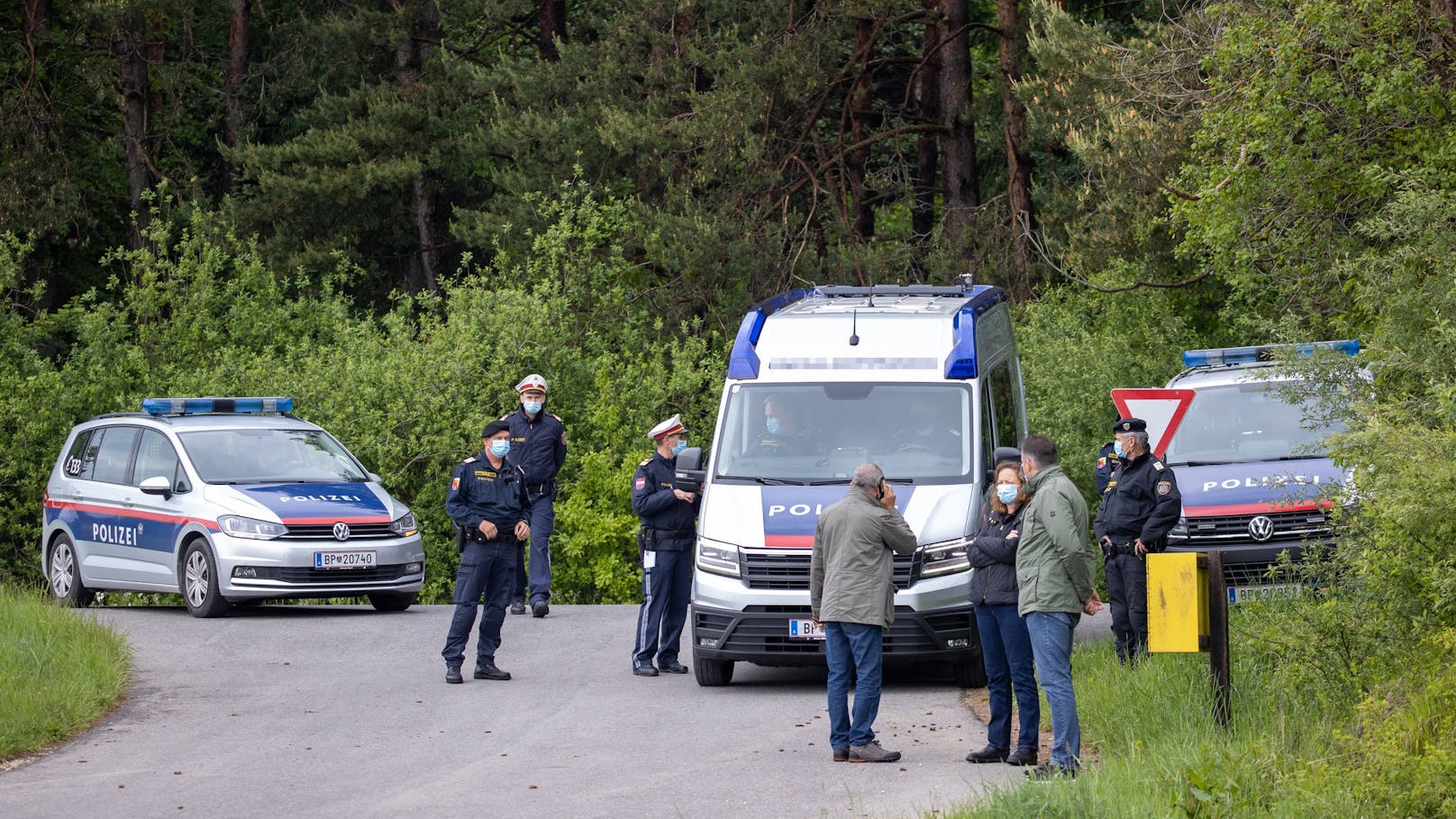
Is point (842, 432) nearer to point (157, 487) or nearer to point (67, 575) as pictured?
point (157, 487)

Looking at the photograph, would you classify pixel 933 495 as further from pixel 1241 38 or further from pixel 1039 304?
pixel 1039 304

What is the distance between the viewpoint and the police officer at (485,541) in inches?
486

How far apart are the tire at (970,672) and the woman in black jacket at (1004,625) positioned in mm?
2570

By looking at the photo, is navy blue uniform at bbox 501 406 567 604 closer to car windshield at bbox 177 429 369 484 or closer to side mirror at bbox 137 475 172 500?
car windshield at bbox 177 429 369 484

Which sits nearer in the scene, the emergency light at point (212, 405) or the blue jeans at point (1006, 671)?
the blue jeans at point (1006, 671)

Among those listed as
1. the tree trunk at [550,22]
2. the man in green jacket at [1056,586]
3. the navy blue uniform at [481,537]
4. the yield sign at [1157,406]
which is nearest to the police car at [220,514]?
the navy blue uniform at [481,537]

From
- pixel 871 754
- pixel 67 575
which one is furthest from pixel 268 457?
pixel 871 754

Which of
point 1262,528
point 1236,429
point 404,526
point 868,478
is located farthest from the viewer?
point 404,526

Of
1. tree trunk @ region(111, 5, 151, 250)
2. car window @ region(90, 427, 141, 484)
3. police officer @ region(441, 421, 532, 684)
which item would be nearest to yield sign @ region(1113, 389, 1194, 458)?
police officer @ region(441, 421, 532, 684)

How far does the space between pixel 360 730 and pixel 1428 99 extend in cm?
955

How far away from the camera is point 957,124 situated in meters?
31.5

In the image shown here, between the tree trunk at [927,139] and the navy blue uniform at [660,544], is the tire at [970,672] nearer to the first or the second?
the navy blue uniform at [660,544]

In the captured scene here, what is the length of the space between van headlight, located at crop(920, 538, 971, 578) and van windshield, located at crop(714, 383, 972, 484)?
67 centimetres

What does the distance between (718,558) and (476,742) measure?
2.41 meters
